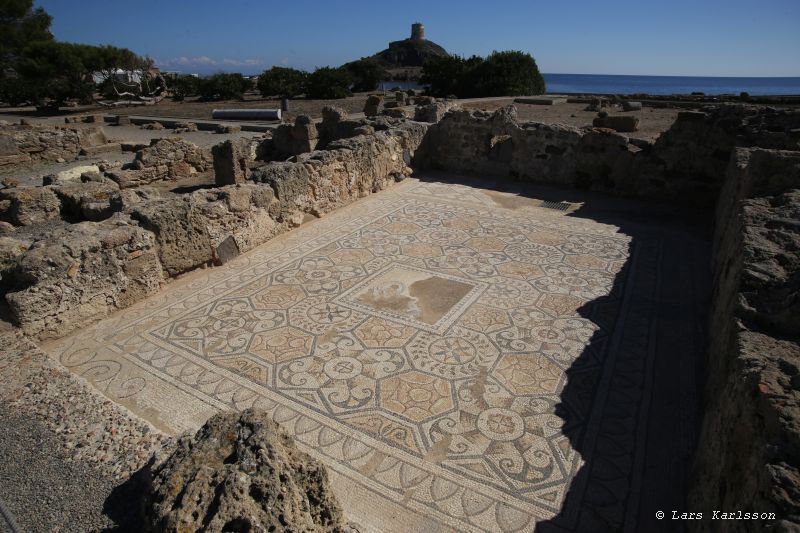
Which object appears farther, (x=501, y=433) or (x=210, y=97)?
(x=210, y=97)

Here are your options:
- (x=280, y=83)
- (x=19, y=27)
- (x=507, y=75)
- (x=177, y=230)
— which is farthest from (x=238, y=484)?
(x=19, y=27)

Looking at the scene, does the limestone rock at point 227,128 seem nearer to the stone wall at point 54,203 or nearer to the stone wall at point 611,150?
the stone wall at point 54,203

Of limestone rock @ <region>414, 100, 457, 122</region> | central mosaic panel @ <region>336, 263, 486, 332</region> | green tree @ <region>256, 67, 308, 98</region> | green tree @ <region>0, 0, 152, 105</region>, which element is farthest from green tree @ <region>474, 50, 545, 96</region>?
central mosaic panel @ <region>336, 263, 486, 332</region>

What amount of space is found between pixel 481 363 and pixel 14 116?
2944 centimetres

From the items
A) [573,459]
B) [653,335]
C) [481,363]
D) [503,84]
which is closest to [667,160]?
[653,335]

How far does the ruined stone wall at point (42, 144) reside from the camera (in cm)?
1198

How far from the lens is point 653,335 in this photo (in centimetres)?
437

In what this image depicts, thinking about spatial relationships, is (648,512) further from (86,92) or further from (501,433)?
(86,92)

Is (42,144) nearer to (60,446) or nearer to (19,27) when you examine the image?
(60,446)

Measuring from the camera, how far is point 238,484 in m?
1.83

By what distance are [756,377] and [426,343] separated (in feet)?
8.39

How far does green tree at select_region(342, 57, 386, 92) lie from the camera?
34281 millimetres

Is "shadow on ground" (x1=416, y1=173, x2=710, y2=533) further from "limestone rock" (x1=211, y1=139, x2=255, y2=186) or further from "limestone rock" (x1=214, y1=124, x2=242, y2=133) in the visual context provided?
"limestone rock" (x1=214, y1=124, x2=242, y2=133)

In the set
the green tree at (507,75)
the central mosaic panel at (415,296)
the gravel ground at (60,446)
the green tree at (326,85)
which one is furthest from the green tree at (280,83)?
the gravel ground at (60,446)
